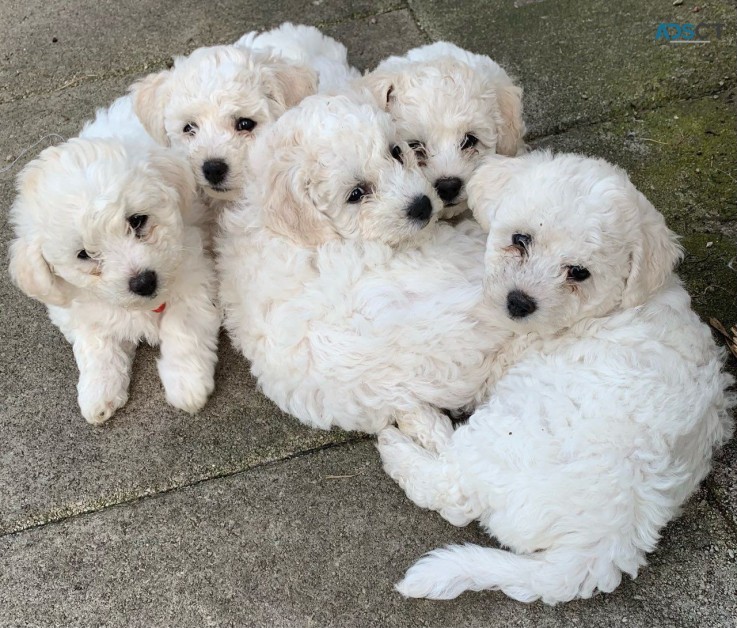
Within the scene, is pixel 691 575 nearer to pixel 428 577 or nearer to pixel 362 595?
pixel 428 577

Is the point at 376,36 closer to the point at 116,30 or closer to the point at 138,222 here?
the point at 116,30

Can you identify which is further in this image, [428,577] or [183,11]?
[183,11]

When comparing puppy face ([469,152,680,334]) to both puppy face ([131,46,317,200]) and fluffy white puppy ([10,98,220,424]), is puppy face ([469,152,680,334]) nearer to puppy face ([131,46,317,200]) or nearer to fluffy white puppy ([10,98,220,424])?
puppy face ([131,46,317,200])

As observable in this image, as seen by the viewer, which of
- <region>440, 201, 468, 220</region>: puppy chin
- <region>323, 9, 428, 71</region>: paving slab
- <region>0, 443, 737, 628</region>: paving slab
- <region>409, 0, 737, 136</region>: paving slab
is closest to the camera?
<region>0, 443, 737, 628</region>: paving slab

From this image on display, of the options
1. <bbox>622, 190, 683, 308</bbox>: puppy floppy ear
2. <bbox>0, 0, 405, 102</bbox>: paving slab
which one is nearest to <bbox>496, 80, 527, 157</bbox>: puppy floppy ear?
<bbox>622, 190, 683, 308</bbox>: puppy floppy ear

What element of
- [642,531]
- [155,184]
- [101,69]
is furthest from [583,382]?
[101,69]

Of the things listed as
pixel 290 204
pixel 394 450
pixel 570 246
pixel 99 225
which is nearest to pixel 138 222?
pixel 99 225

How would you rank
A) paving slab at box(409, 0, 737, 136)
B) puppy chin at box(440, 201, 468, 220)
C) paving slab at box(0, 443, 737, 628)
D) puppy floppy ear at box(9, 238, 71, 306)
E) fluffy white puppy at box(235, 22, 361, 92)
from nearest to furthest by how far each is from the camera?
paving slab at box(0, 443, 737, 628) → puppy floppy ear at box(9, 238, 71, 306) → puppy chin at box(440, 201, 468, 220) → fluffy white puppy at box(235, 22, 361, 92) → paving slab at box(409, 0, 737, 136)
